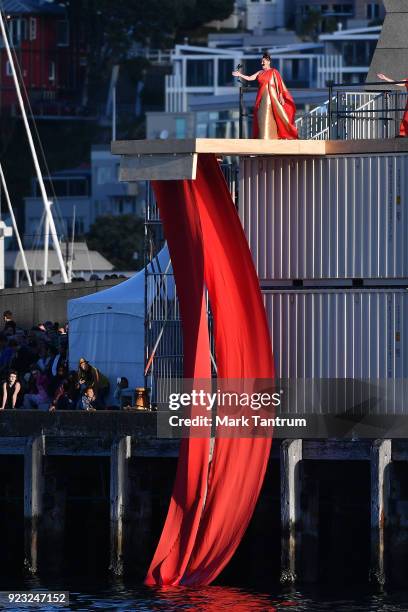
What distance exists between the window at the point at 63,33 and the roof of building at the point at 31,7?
2.96 feet

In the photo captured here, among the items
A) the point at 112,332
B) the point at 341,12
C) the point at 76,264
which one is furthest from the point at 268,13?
the point at 112,332

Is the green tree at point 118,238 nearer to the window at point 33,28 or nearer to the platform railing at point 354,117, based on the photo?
the window at point 33,28

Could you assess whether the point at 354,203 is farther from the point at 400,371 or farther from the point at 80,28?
the point at 80,28

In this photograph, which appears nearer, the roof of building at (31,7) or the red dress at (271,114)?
the red dress at (271,114)

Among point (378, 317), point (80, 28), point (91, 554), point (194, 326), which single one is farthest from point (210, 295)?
point (80, 28)

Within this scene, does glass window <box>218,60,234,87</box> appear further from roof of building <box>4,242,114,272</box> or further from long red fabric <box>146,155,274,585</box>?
long red fabric <box>146,155,274,585</box>

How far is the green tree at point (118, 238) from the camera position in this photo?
124062mm

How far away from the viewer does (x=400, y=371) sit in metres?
37.5

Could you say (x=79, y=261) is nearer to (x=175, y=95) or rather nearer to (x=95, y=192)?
(x=95, y=192)

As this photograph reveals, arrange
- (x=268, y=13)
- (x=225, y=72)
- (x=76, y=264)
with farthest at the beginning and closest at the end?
(x=268, y=13) < (x=225, y=72) < (x=76, y=264)

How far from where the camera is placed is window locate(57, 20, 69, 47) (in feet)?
517

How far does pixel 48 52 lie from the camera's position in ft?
519

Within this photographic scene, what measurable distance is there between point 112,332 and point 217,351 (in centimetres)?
621

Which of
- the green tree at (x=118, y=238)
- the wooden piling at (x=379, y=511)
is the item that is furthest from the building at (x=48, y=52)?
the wooden piling at (x=379, y=511)
